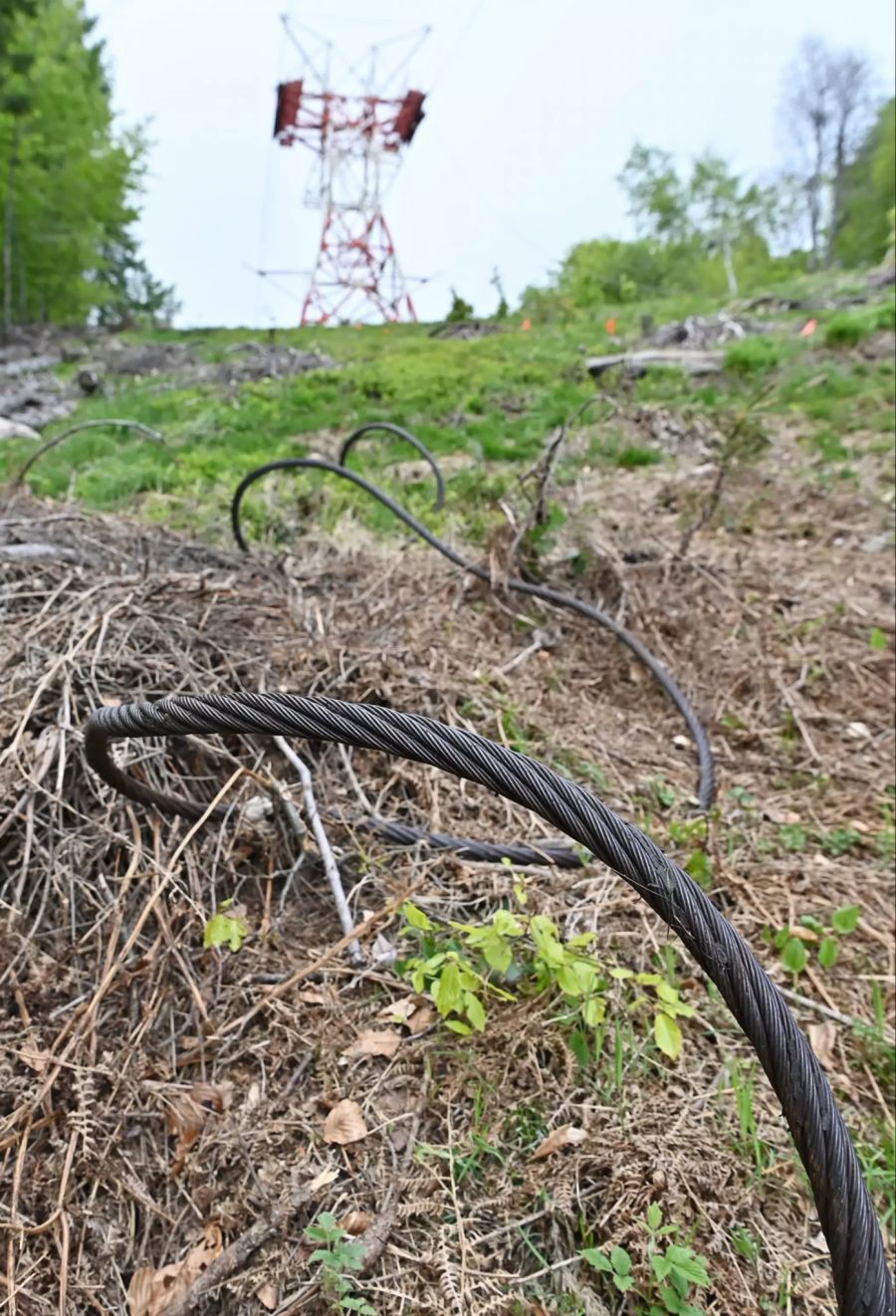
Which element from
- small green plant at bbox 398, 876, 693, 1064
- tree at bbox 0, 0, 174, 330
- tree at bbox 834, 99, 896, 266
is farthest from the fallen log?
tree at bbox 834, 99, 896, 266

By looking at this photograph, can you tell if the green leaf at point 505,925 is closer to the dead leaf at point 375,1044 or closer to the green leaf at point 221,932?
the dead leaf at point 375,1044

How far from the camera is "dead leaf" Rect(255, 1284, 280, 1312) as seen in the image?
3.05 feet

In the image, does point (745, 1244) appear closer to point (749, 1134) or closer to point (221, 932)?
point (749, 1134)

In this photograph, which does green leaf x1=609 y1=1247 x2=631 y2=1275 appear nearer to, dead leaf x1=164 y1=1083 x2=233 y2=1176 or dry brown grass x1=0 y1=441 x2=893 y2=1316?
dry brown grass x1=0 y1=441 x2=893 y2=1316

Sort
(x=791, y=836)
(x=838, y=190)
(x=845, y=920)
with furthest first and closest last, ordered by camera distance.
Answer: (x=838, y=190) → (x=791, y=836) → (x=845, y=920)

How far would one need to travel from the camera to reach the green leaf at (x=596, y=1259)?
92cm

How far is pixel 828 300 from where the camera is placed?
10.3 metres

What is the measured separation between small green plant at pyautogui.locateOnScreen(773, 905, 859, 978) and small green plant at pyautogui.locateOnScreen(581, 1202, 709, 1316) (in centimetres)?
64

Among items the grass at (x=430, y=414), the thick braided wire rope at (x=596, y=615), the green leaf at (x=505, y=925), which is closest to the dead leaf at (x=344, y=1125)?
the green leaf at (x=505, y=925)

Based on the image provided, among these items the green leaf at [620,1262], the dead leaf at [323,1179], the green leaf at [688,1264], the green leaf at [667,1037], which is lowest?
the green leaf at [620,1262]


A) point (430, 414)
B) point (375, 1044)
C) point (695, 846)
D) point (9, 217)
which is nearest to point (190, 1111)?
point (375, 1044)

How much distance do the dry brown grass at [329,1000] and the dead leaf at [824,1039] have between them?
0.6 inches

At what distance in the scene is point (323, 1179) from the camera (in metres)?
1.04

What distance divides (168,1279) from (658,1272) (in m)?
0.66
